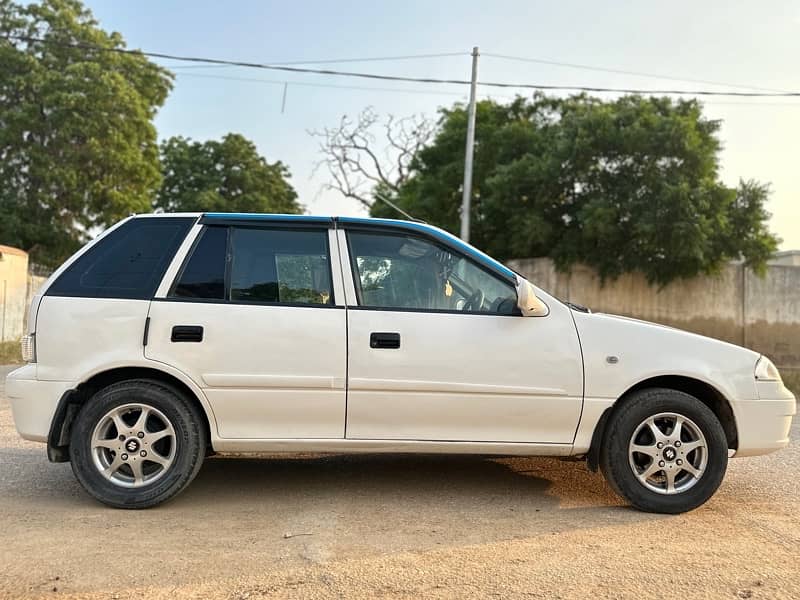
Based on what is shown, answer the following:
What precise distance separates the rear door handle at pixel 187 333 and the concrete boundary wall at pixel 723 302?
13.7 m

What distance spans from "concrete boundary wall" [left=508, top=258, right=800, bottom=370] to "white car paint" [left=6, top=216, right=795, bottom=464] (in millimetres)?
13020

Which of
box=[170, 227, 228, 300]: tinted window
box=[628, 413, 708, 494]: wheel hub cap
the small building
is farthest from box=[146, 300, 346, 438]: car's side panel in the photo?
the small building

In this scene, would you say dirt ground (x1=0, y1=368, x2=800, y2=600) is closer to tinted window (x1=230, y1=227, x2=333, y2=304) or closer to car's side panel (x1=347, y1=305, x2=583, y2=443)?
car's side panel (x1=347, y1=305, x2=583, y2=443)

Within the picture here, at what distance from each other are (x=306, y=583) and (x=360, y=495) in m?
1.50

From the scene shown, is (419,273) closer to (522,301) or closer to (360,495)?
(522,301)

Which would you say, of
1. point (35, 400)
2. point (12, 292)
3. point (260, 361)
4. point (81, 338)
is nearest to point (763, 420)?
point (260, 361)

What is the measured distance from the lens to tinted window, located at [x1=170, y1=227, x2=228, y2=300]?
4.47 meters

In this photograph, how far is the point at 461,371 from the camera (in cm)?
436

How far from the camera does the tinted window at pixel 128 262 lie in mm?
4430

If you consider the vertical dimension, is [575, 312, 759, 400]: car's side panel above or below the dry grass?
above

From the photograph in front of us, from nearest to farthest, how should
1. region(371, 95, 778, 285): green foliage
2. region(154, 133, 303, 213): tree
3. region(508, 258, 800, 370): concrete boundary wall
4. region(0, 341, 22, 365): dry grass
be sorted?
1. region(0, 341, 22, 365): dry grass
2. region(371, 95, 778, 285): green foliage
3. region(508, 258, 800, 370): concrete boundary wall
4. region(154, 133, 303, 213): tree

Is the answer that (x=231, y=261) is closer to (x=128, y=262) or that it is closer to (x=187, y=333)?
(x=187, y=333)

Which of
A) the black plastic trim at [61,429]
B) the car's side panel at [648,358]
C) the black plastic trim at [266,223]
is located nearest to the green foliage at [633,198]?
the car's side panel at [648,358]

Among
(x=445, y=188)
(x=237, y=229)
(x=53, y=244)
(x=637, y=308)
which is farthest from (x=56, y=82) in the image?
(x=237, y=229)
